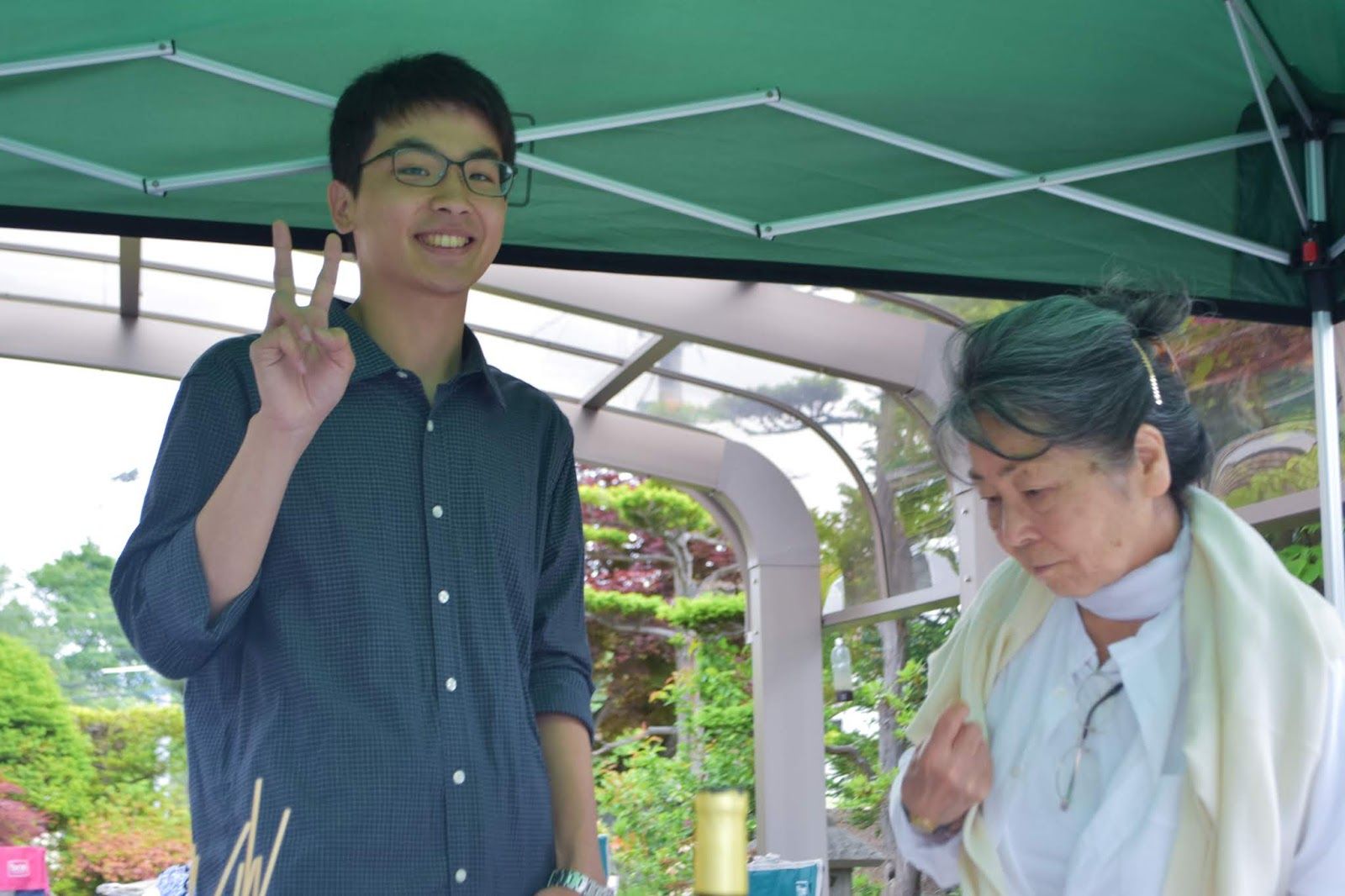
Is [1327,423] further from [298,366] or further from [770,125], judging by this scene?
[298,366]

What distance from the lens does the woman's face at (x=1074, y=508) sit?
166 centimetres

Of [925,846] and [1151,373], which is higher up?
[1151,373]

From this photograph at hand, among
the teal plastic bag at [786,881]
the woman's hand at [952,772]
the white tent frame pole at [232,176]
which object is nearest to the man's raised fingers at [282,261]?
the woman's hand at [952,772]

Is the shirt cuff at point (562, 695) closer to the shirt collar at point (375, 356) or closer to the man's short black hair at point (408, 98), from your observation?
the shirt collar at point (375, 356)

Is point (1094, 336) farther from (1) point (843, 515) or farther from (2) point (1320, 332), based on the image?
(1) point (843, 515)

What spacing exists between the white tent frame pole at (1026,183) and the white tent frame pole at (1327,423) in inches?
5.2

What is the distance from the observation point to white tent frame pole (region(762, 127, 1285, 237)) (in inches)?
117

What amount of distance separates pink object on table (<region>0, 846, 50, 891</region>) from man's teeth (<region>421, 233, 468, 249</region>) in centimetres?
463

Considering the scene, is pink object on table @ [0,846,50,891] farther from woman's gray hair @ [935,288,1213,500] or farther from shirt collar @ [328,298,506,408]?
woman's gray hair @ [935,288,1213,500]

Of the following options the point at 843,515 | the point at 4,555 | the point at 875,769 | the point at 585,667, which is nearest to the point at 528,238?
the point at 585,667

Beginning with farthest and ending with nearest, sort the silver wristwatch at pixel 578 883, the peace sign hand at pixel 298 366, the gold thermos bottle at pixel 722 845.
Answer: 1. the silver wristwatch at pixel 578 883
2. the peace sign hand at pixel 298 366
3. the gold thermos bottle at pixel 722 845

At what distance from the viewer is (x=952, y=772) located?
169 cm

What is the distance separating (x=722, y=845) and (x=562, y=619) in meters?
1.27

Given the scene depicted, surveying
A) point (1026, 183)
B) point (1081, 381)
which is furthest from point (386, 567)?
point (1026, 183)
